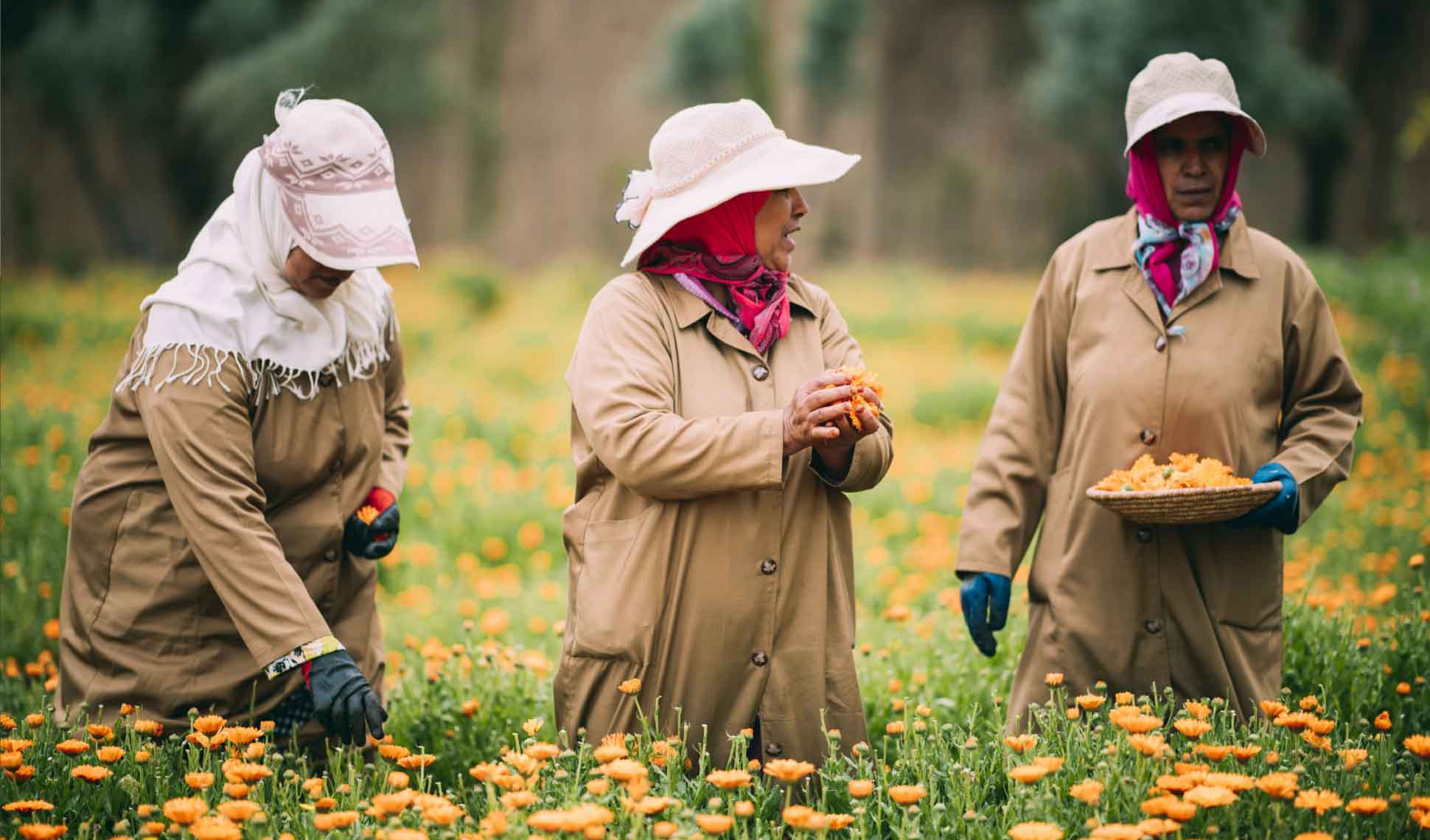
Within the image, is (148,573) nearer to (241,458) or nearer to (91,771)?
(241,458)

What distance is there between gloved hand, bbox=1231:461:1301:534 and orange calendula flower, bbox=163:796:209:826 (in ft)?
7.52

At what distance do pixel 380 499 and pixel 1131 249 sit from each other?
2022 mm

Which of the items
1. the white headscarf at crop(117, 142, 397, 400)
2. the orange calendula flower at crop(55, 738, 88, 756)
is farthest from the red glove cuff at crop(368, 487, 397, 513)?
the orange calendula flower at crop(55, 738, 88, 756)

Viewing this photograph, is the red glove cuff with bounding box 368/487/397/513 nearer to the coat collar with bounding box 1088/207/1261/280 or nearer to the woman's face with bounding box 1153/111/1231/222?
the coat collar with bounding box 1088/207/1261/280

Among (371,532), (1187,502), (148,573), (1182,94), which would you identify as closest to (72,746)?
(148,573)

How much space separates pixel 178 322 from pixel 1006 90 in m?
17.3

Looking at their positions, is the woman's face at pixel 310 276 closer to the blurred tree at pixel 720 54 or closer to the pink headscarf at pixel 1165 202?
the pink headscarf at pixel 1165 202

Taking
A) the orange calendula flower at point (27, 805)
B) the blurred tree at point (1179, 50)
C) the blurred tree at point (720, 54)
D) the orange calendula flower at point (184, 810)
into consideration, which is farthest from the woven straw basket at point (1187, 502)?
the blurred tree at point (720, 54)

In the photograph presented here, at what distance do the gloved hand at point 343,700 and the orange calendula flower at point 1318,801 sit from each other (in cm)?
174

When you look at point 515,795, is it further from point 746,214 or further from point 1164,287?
point 1164,287

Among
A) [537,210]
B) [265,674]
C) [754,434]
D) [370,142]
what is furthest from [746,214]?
[537,210]

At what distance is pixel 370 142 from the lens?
283 centimetres

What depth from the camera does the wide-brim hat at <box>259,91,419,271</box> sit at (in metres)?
2.74

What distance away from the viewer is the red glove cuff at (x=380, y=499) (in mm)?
3113
